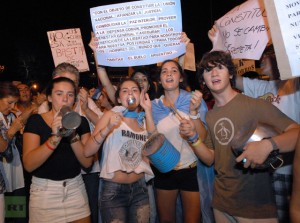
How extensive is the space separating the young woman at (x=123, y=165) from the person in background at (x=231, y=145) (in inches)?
28.5

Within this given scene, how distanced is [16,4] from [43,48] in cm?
539

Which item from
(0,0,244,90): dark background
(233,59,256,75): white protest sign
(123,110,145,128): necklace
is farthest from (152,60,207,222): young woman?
(0,0,244,90): dark background

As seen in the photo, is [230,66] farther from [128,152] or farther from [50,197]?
[50,197]

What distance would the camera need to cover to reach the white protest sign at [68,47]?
15.8 ft

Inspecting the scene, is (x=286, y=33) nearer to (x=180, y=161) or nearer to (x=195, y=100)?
(x=195, y=100)

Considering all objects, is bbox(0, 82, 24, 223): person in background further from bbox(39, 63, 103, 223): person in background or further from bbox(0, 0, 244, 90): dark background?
bbox(0, 0, 244, 90): dark background

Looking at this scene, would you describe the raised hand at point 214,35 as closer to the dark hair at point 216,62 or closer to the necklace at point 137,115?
the dark hair at point 216,62

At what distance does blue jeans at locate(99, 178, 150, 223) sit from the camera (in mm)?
3207

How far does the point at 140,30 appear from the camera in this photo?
3672mm

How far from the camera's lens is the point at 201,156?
3.02 metres

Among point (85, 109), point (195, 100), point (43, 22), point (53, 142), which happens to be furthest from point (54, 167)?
point (43, 22)

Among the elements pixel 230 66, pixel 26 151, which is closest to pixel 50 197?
pixel 26 151

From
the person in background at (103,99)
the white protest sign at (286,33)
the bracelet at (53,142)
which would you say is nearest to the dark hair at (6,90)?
the person in background at (103,99)

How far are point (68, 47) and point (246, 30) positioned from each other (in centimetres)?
266
